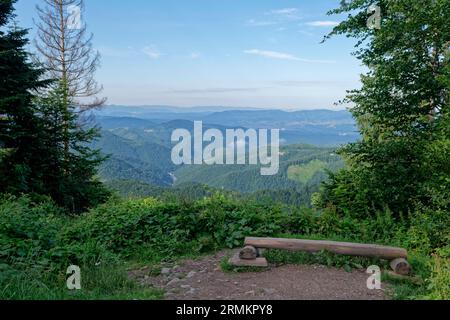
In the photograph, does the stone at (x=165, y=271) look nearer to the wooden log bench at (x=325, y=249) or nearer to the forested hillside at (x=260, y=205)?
the forested hillside at (x=260, y=205)

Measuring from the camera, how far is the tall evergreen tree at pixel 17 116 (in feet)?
44.2

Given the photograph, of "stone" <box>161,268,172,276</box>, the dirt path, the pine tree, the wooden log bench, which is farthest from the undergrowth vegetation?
the pine tree

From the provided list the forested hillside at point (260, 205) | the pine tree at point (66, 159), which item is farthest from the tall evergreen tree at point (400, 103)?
the pine tree at point (66, 159)

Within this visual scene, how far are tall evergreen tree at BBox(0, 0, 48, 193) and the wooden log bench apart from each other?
10.6 metres

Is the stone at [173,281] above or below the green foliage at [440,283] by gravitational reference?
below

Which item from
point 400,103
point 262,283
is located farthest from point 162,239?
point 400,103

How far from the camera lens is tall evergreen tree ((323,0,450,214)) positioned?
10.2 m

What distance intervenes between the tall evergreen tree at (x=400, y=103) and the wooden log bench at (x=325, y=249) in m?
4.28

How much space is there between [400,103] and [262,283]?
833 centimetres

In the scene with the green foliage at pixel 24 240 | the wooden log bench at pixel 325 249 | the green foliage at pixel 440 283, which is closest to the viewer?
the green foliage at pixel 440 283

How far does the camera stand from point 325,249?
6500mm

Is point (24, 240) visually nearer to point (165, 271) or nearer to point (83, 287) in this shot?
point (83, 287)
